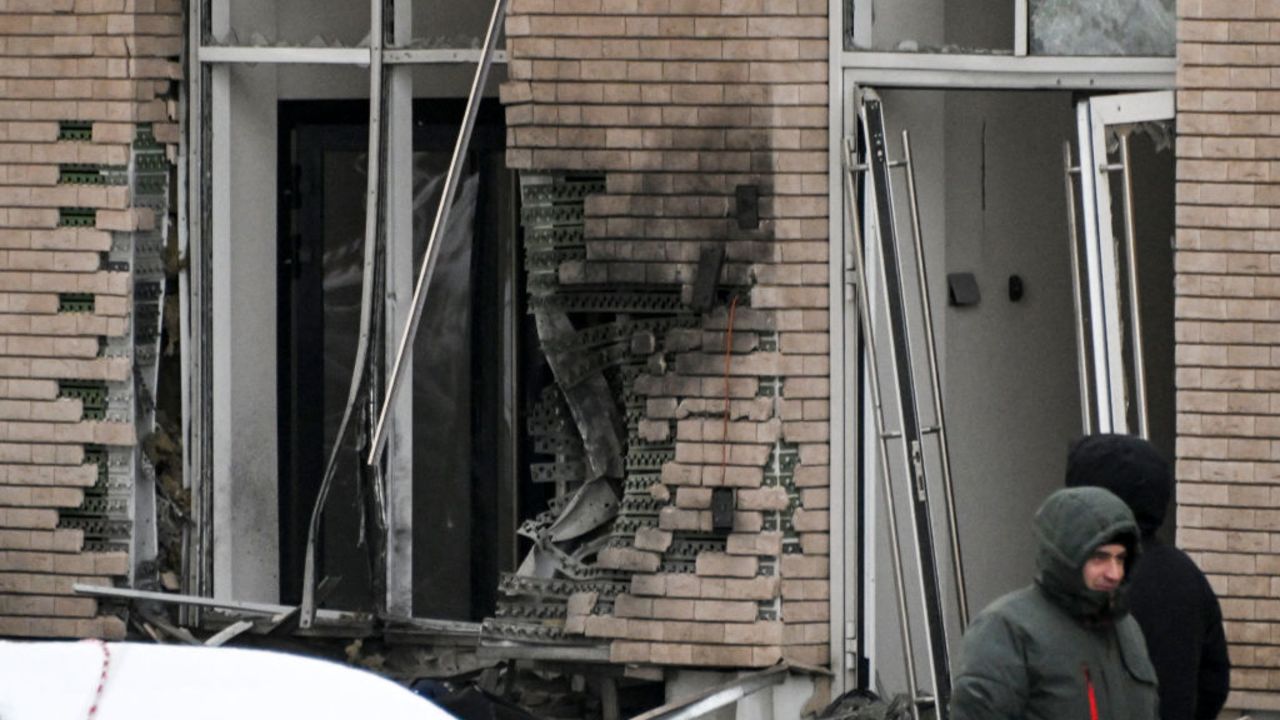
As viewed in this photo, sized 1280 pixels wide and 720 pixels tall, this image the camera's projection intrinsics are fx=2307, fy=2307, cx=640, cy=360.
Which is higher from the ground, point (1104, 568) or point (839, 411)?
point (839, 411)

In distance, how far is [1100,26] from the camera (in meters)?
8.05

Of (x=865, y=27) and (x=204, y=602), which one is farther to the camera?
(x=204, y=602)

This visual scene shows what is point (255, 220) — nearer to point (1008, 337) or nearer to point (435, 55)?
point (435, 55)

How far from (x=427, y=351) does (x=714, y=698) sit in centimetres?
201

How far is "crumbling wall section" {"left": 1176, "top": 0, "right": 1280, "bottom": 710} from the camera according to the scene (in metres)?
7.67

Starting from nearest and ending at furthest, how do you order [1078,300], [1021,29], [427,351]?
[1078,300] < [1021,29] < [427,351]

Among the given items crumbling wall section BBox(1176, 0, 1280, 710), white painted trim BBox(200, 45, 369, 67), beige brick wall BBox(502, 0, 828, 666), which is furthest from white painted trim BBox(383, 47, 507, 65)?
crumbling wall section BBox(1176, 0, 1280, 710)

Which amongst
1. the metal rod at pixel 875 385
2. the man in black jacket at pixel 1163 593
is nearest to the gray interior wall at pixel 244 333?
the metal rod at pixel 875 385

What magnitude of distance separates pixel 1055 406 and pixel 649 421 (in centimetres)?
202

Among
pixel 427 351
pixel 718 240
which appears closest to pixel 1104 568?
pixel 718 240

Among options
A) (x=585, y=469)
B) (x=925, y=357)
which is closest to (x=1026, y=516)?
(x=925, y=357)

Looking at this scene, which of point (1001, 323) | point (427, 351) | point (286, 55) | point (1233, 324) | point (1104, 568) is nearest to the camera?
point (1104, 568)

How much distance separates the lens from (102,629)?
27.3ft

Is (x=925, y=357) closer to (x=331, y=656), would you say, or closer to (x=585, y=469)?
(x=585, y=469)
